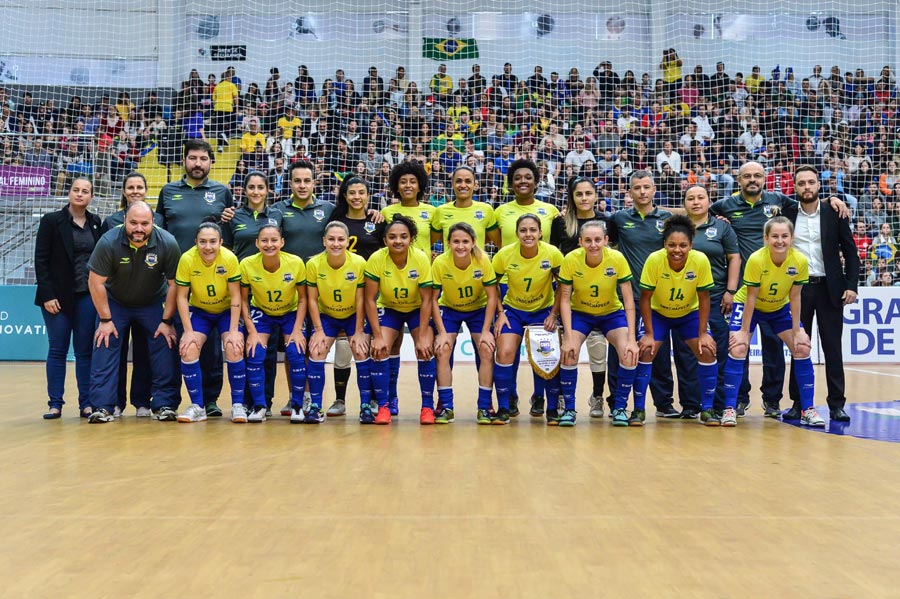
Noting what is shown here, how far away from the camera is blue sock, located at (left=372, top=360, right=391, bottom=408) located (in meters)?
6.62

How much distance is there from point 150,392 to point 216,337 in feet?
2.13

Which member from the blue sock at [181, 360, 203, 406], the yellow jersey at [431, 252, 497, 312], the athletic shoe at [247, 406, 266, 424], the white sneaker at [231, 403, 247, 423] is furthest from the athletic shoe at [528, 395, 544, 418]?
the blue sock at [181, 360, 203, 406]

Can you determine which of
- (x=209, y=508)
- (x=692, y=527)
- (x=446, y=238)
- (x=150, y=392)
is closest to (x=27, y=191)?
(x=150, y=392)

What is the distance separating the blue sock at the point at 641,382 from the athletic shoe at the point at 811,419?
109 cm

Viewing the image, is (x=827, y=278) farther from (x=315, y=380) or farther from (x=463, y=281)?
(x=315, y=380)

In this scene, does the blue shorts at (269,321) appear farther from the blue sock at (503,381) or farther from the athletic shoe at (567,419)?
the athletic shoe at (567,419)

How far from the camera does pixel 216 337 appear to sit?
281 inches

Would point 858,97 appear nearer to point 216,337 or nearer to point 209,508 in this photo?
point 216,337

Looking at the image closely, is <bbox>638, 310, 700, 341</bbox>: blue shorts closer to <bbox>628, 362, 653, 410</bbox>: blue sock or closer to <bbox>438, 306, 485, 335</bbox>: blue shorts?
<bbox>628, 362, 653, 410</bbox>: blue sock

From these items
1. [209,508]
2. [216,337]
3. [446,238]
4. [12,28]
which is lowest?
[209,508]

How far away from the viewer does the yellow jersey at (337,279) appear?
6.72m

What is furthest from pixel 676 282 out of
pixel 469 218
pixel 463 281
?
pixel 469 218

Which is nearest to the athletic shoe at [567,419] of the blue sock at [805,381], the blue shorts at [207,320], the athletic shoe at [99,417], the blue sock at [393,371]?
the blue sock at [393,371]

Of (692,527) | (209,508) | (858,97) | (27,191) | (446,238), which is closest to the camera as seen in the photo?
(692,527)
